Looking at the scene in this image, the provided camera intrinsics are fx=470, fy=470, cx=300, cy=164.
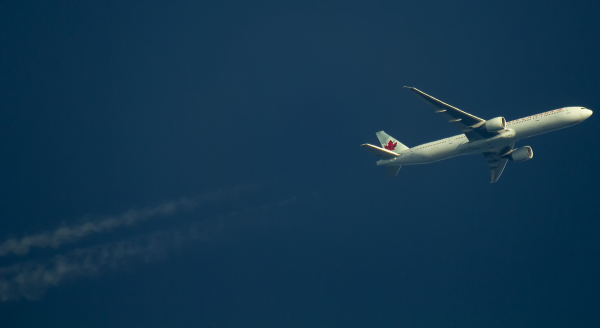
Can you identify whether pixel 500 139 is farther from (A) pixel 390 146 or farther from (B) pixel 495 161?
(A) pixel 390 146

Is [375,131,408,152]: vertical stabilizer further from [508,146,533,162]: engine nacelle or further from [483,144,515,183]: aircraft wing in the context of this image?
[508,146,533,162]: engine nacelle

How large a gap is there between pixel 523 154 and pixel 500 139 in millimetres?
7194

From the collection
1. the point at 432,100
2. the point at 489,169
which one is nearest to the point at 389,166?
the point at 432,100

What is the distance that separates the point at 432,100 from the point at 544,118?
1076 centimetres

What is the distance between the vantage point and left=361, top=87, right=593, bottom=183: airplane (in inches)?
1788

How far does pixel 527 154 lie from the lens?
172 feet

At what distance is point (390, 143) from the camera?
53.3m

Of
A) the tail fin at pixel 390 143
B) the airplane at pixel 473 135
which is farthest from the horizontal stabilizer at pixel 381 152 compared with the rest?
the tail fin at pixel 390 143

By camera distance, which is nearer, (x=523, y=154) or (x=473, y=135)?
(x=473, y=135)

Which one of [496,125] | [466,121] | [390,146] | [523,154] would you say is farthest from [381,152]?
[523,154]

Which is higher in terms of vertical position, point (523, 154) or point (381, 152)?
point (381, 152)

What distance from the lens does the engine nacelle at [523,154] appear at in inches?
2066

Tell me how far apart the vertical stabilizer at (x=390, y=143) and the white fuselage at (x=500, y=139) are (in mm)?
1848

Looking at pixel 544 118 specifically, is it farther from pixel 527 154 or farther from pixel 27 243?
pixel 27 243
